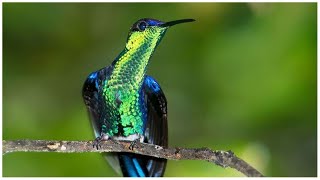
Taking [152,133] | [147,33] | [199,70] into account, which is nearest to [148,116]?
[152,133]

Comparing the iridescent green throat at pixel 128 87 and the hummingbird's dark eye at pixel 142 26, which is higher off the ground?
the hummingbird's dark eye at pixel 142 26

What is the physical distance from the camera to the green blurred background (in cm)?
168

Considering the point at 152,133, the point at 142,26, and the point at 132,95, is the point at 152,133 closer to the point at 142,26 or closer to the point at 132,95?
the point at 132,95

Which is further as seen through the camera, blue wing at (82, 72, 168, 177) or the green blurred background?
the green blurred background

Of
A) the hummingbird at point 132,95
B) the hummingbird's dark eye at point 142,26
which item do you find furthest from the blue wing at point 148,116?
the hummingbird's dark eye at point 142,26

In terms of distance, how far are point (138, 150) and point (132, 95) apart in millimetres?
124

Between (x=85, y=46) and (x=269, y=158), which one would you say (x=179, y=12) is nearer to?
(x=85, y=46)

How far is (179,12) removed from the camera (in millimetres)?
1724

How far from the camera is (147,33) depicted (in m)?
1.41

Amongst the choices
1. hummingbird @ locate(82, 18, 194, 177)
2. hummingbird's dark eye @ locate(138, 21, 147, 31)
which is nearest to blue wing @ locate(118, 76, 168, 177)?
hummingbird @ locate(82, 18, 194, 177)

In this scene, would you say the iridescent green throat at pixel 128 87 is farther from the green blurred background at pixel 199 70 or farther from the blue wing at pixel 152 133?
the green blurred background at pixel 199 70

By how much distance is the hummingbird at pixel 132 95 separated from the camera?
4.64 ft

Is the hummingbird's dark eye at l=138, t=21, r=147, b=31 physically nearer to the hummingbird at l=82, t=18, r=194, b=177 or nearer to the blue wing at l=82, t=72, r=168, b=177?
the hummingbird at l=82, t=18, r=194, b=177

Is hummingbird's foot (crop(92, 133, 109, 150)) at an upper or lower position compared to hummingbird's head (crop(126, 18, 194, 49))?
lower
